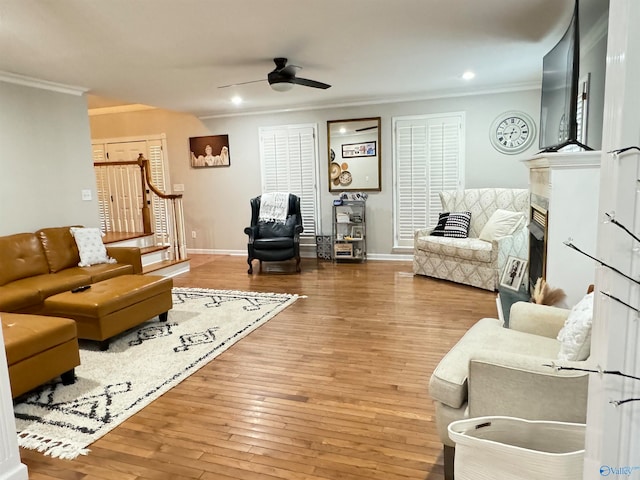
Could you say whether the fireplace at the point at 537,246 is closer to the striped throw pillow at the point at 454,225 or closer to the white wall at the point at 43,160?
the striped throw pillow at the point at 454,225

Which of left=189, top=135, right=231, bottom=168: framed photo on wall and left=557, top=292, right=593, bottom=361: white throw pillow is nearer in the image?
left=557, top=292, right=593, bottom=361: white throw pillow

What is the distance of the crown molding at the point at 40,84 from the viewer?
14.1ft

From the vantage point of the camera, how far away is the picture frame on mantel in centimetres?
641

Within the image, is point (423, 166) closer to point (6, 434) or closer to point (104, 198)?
point (104, 198)

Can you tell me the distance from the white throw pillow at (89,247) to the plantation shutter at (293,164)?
3.01 metres

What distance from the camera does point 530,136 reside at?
5.71 m

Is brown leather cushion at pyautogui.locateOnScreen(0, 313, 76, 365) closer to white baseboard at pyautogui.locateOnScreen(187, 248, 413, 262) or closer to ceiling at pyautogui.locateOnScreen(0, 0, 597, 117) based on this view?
ceiling at pyautogui.locateOnScreen(0, 0, 597, 117)

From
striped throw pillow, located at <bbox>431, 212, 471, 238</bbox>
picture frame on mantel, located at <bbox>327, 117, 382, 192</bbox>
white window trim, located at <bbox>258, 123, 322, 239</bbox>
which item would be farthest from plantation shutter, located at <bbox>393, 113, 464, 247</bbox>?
white window trim, located at <bbox>258, 123, 322, 239</bbox>

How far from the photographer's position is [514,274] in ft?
12.9

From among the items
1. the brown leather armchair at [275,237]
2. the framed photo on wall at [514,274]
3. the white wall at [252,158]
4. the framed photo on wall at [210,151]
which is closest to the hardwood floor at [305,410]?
the framed photo on wall at [514,274]

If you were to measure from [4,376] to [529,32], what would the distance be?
424 centimetres

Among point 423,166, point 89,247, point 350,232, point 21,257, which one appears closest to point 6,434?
point 21,257

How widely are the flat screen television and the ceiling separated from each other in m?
0.33

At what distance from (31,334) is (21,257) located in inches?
78.1
